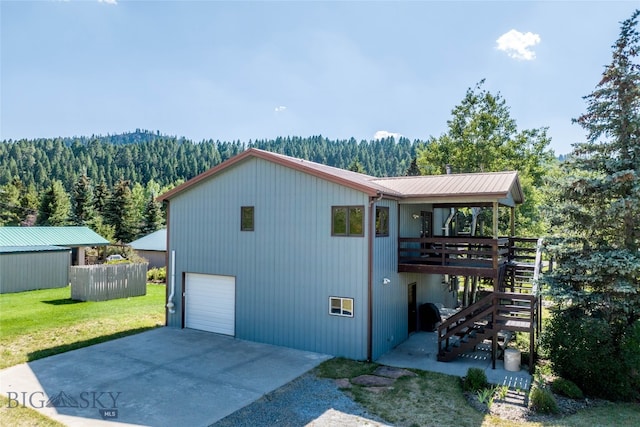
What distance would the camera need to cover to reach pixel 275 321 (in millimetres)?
12195

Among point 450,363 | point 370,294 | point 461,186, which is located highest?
point 461,186

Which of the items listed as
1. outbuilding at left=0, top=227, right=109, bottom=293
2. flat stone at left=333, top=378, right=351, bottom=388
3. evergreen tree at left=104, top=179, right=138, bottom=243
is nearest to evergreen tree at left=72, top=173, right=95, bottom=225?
evergreen tree at left=104, top=179, right=138, bottom=243

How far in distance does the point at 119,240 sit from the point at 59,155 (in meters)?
79.2

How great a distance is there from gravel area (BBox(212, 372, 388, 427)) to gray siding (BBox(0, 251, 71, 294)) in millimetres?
19801

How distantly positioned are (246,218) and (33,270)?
1649 cm

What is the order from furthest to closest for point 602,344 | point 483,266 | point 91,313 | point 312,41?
point 91,313 → point 312,41 → point 483,266 → point 602,344

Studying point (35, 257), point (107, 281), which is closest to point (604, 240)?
point (107, 281)

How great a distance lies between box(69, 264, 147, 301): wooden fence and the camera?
1853cm

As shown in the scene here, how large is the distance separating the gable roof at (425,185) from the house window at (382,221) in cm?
51

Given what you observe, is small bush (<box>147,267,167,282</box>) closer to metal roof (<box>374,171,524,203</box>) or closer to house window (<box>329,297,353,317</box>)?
metal roof (<box>374,171,524,203</box>)

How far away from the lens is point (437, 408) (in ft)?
25.6

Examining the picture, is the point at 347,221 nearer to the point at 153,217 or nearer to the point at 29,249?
the point at 29,249

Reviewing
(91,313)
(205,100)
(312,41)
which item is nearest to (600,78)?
(312,41)

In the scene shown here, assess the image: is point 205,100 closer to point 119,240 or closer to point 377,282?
point 377,282
